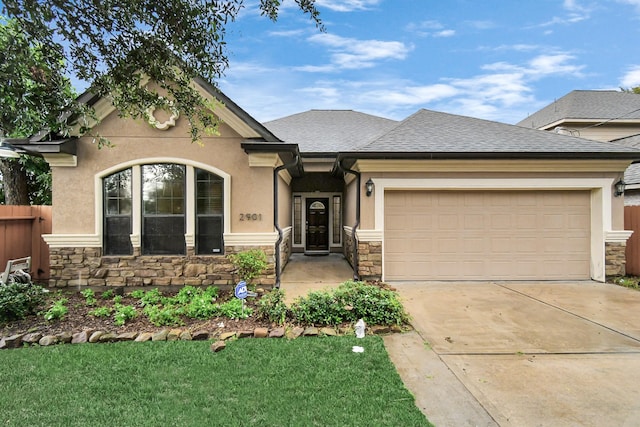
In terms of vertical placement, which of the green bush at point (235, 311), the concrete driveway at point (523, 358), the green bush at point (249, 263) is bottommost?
the concrete driveway at point (523, 358)

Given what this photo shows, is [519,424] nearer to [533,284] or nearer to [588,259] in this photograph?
[533,284]

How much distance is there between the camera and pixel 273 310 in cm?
A: 511

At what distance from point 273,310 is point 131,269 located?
3889 mm

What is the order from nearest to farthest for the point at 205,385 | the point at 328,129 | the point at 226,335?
the point at 205,385 → the point at 226,335 → the point at 328,129

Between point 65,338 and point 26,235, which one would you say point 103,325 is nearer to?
point 65,338

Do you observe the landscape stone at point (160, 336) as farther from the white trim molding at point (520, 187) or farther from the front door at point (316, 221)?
the front door at point (316, 221)

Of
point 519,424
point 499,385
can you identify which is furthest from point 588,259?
point 519,424

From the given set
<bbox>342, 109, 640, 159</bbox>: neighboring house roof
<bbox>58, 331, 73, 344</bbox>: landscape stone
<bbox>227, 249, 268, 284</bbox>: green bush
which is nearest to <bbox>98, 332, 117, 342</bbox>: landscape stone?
<bbox>58, 331, 73, 344</bbox>: landscape stone

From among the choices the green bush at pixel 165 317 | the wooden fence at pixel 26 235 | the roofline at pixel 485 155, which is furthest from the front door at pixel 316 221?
the wooden fence at pixel 26 235

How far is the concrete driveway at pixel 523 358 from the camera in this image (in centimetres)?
291

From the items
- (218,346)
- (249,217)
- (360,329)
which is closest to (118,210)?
(249,217)

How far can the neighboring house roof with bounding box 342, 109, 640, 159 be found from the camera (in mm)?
7398

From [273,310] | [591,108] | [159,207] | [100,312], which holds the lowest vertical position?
[100,312]

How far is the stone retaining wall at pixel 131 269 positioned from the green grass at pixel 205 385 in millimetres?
2802
